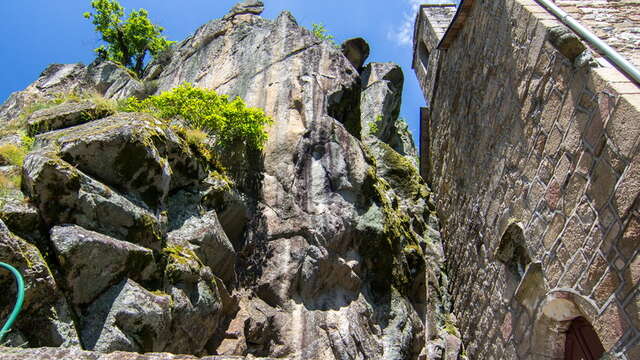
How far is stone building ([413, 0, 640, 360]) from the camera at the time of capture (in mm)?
4016

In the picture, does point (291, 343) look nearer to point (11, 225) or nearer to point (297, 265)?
point (297, 265)

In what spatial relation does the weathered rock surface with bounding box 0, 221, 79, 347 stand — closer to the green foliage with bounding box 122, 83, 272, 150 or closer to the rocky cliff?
the rocky cliff

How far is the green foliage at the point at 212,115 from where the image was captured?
777 cm

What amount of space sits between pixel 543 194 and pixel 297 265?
9.47 ft

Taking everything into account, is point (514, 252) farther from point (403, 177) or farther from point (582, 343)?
point (403, 177)

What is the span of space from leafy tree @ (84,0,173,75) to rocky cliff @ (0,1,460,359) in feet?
20.0

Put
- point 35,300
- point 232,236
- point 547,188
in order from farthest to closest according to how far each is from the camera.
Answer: point 232,236
point 547,188
point 35,300

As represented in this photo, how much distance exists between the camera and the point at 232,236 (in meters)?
7.08

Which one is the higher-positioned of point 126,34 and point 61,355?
point 126,34

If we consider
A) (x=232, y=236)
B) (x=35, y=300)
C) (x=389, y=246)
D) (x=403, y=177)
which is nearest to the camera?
(x=35, y=300)

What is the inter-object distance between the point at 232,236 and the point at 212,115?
5.95 ft

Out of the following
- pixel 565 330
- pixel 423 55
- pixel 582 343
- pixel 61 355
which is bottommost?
pixel 61 355

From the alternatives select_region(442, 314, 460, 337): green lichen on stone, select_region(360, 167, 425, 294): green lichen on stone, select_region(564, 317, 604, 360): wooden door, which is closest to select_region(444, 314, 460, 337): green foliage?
select_region(442, 314, 460, 337): green lichen on stone

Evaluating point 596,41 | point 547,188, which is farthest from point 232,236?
point 596,41
